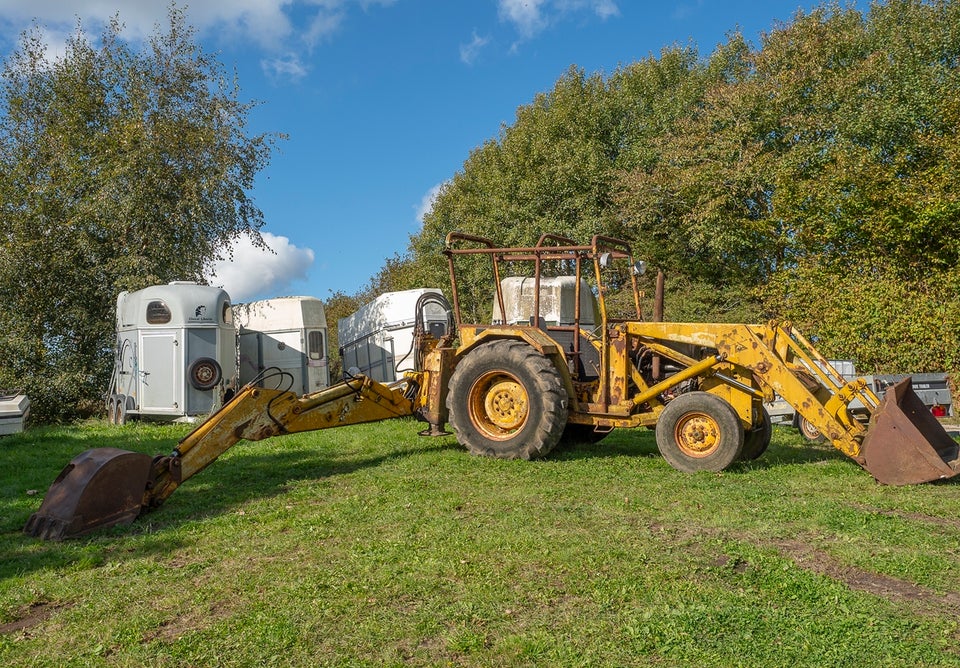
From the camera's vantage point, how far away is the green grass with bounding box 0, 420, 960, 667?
381cm

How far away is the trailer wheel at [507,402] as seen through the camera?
28.6 ft

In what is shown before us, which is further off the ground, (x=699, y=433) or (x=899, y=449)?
(x=699, y=433)

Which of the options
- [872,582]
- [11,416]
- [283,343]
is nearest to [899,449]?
[872,582]

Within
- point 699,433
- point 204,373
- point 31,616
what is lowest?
point 31,616

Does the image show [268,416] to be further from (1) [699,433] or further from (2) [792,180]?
(2) [792,180]

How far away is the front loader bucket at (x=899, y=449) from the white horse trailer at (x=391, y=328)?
10.3 metres

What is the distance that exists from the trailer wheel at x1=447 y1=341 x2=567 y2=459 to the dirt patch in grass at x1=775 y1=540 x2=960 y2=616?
3546 millimetres

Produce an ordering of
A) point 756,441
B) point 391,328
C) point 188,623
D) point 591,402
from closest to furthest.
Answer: point 188,623
point 756,441
point 591,402
point 391,328

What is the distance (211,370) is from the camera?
49.8ft

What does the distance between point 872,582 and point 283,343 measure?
49.3 feet

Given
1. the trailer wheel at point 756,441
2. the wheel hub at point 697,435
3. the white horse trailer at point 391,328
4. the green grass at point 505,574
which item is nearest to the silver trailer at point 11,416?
the green grass at point 505,574

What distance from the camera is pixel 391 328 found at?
58.0 ft

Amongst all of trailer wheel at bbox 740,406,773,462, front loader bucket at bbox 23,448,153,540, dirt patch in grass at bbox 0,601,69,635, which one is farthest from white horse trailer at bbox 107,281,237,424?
dirt patch in grass at bbox 0,601,69,635

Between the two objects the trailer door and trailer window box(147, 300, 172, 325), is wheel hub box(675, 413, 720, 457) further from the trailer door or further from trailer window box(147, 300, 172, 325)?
trailer window box(147, 300, 172, 325)
